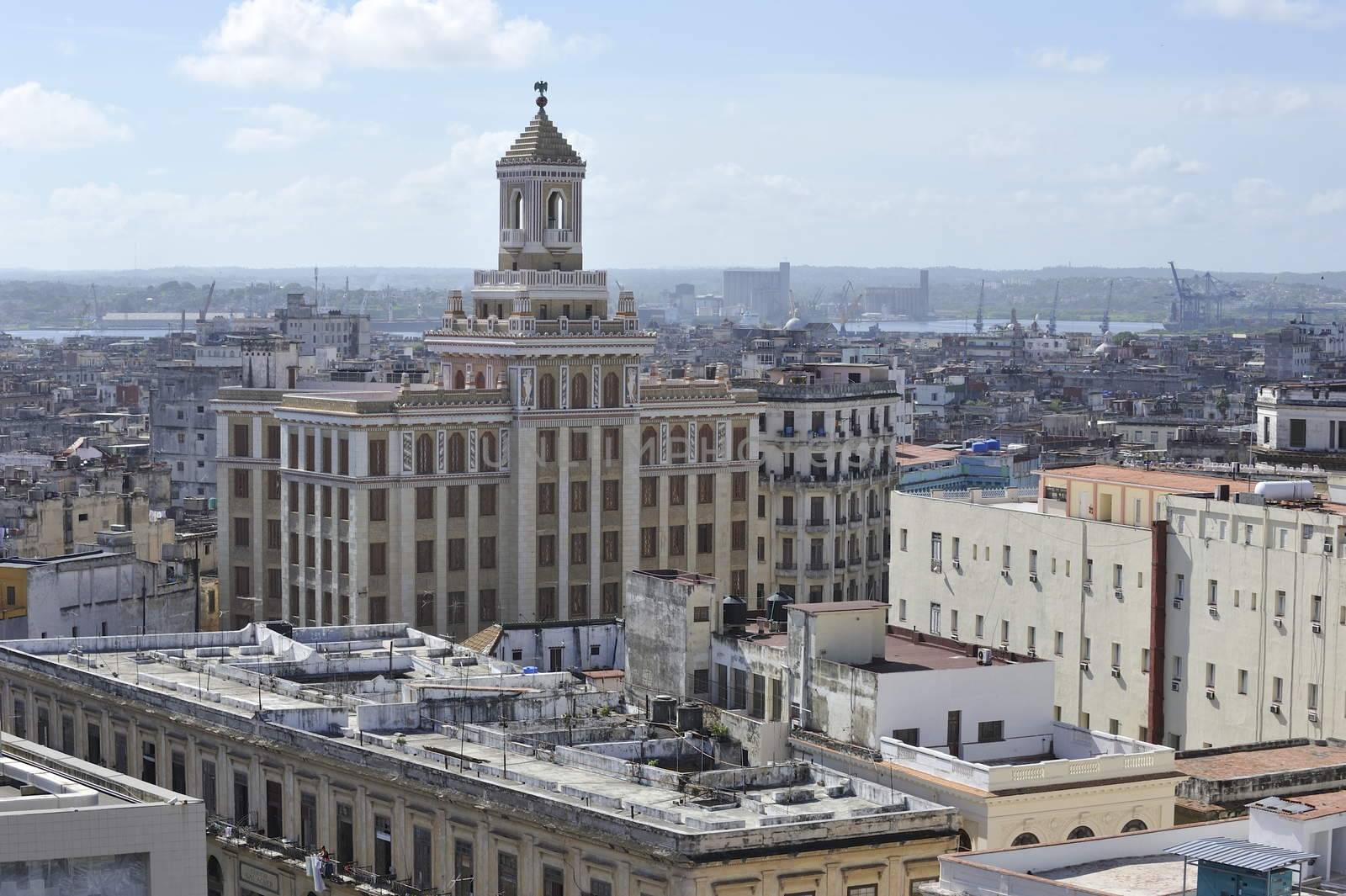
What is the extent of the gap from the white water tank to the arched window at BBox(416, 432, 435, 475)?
33988mm

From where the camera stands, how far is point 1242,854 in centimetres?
4609

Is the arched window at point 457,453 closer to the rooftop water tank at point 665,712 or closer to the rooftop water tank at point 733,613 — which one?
the rooftop water tank at point 733,613

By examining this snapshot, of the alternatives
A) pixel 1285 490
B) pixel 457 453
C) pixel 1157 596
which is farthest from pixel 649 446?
pixel 1285 490

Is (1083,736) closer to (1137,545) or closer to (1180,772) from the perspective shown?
(1180,772)

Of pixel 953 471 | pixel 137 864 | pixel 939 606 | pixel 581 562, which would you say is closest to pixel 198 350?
pixel 953 471

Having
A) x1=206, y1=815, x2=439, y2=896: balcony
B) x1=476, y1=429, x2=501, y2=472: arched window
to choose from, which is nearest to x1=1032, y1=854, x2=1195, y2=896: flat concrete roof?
x1=206, y1=815, x2=439, y2=896: balcony

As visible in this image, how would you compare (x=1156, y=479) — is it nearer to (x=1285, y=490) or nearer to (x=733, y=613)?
(x=1285, y=490)

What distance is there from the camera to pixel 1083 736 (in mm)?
62062

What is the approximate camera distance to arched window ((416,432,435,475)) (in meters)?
95.2

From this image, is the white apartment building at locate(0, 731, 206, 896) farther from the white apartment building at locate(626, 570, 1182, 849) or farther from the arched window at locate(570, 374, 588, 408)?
the arched window at locate(570, 374, 588, 408)

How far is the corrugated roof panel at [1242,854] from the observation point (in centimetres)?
4497

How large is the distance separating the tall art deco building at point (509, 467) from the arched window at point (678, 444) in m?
0.07

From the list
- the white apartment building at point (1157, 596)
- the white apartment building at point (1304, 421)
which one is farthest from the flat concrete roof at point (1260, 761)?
the white apartment building at point (1304, 421)

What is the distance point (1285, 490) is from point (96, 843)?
4563 centimetres
